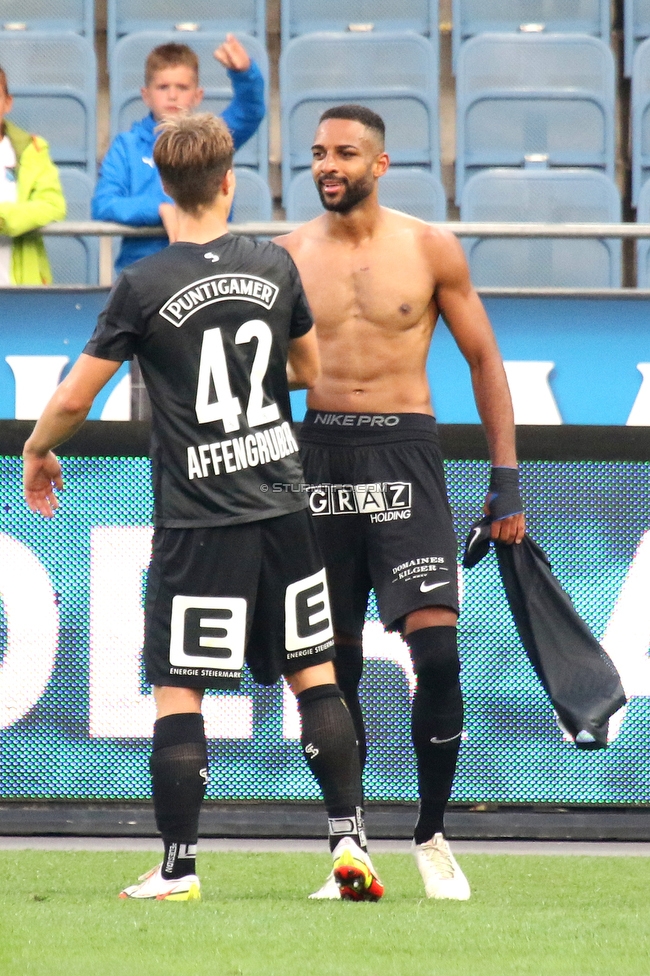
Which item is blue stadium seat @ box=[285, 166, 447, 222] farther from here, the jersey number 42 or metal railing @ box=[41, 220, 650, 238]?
the jersey number 42

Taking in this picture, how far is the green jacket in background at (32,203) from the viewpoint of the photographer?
6301 mm

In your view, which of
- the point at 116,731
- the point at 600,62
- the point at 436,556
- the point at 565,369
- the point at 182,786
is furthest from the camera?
the point at 600,62

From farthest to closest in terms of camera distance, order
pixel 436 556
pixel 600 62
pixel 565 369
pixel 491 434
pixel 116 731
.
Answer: pixel 600 62, pixel 565 369, pixel 116 731, pixel 491 434, pixel 436 556

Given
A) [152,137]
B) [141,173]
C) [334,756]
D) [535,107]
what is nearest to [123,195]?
[141,173]

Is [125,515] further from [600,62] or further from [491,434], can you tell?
[600,62]

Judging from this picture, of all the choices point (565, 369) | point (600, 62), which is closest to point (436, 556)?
point (565, 369)

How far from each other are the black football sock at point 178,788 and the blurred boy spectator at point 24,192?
3314 mm

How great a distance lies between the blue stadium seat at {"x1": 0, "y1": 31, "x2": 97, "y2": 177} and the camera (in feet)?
27.1

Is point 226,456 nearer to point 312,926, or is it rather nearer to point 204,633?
point 204,633

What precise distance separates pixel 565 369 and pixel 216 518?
10.2 ft

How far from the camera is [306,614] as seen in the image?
11.7ft

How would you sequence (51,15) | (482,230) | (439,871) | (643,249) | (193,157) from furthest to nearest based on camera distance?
(51,15)
(643,249)
(482,230)
(439,871)
(193,157)

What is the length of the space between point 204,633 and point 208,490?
0.33m

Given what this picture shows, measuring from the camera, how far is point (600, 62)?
8445mm
